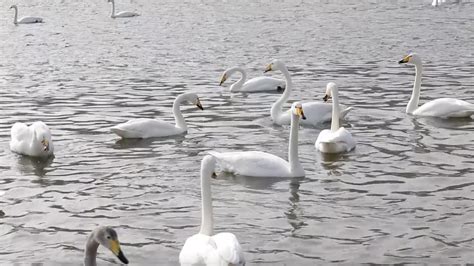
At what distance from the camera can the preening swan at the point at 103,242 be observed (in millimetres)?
7340

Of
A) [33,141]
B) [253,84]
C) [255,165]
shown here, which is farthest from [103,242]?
[253,84]

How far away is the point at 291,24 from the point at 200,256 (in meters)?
27.6

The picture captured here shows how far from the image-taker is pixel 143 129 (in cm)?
1459

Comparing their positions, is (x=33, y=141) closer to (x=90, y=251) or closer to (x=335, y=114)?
(x=335, y=114)

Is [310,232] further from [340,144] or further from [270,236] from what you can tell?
[340,144]

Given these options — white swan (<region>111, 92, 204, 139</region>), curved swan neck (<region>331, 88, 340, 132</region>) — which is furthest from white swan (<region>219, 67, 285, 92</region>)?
curved swan neck (<region>331, 88, 340, 132</region>)

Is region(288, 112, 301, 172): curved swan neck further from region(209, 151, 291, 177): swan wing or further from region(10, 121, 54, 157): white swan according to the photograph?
region(10, 121, 54, 157): white swan

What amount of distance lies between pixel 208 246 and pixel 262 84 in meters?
11.8

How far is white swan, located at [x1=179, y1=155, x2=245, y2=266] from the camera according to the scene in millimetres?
7805

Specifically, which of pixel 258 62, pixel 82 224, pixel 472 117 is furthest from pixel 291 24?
pixel 82 224

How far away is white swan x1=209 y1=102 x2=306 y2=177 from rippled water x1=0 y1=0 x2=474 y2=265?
16 cm

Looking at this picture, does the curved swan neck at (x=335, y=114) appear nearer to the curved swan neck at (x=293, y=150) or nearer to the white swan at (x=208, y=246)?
the curved swan neck at (x=293, y=150)

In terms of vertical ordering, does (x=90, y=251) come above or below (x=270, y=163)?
above

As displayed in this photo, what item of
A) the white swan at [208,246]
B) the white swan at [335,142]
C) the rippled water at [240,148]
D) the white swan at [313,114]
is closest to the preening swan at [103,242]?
the white swan at [208,246]
